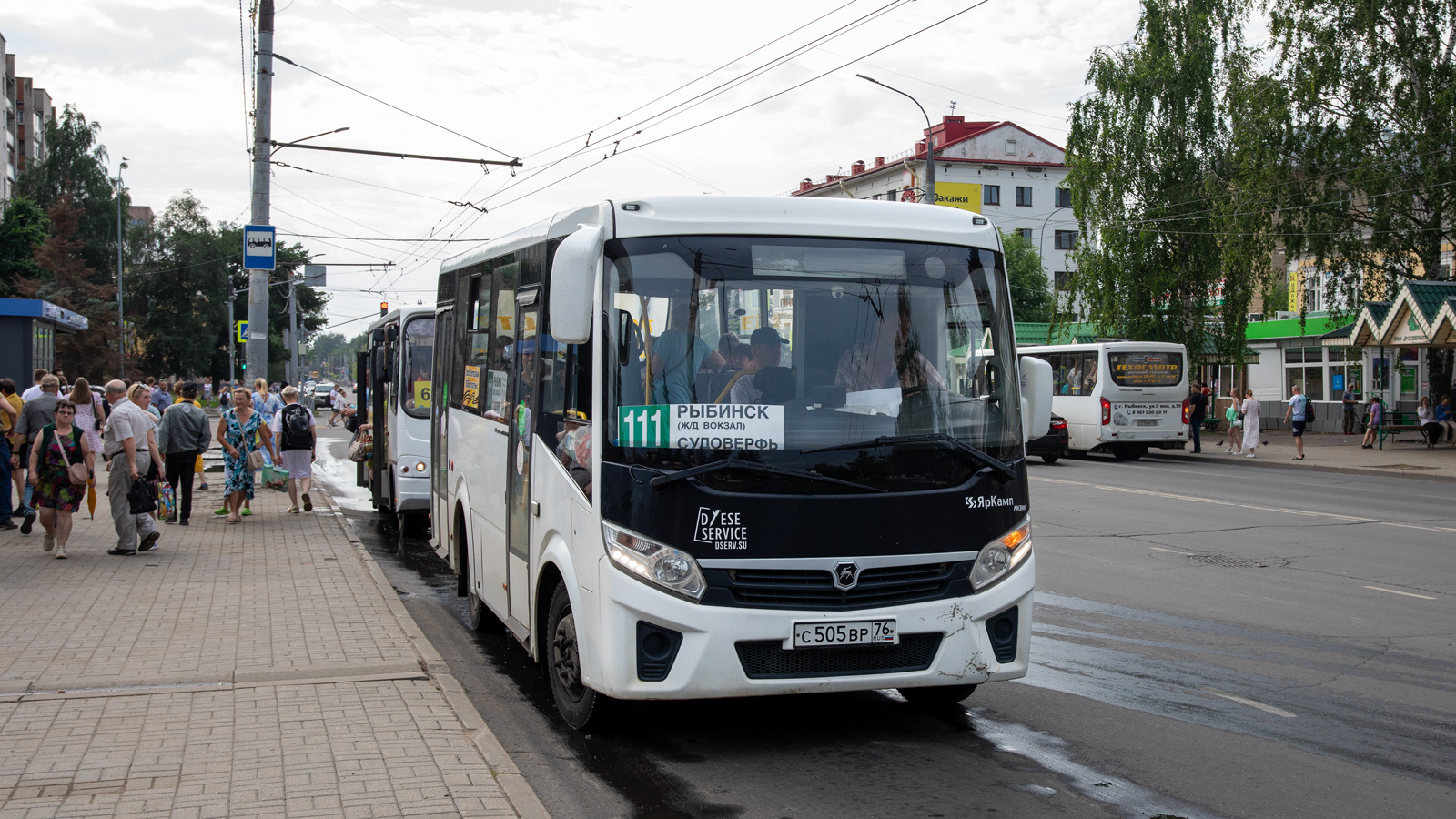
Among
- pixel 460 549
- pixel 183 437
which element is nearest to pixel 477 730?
pixel 460 549

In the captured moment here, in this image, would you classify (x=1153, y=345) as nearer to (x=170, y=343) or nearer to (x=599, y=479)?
(x=599, y=479)

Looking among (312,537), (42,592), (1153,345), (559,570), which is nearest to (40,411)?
(312,537)

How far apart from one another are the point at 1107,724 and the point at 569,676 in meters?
2.64

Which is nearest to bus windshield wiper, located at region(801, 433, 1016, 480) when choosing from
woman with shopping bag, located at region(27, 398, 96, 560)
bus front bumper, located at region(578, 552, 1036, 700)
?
bus front bumper, located at region(578, 552, 1036, 700)

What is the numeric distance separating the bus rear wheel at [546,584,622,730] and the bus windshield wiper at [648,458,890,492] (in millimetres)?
857

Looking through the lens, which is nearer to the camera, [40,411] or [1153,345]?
[40,411]

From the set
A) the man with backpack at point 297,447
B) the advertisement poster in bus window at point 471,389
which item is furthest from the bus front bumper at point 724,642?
the man with backpack at point 297,447

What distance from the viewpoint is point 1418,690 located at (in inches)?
265

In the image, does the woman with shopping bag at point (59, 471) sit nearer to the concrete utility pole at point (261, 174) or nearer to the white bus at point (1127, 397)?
the concrete utility pole at point (261, 174)

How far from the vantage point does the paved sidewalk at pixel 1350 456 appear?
82.9ft

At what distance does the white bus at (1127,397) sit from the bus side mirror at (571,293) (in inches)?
951

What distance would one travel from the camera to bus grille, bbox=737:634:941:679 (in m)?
5.21

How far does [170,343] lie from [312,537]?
73110mm

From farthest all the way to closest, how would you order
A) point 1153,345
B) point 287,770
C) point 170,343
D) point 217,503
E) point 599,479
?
point 170,343 → point 1153,345 → point 217,503 → point 599,479 → point 287,770
